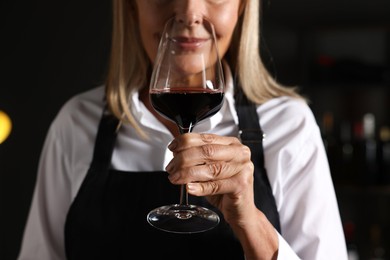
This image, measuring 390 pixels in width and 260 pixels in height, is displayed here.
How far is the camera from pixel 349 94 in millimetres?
3055

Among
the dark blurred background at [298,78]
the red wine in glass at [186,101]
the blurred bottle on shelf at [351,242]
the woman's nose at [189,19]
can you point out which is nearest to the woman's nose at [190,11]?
the woman's nose at [189,19]

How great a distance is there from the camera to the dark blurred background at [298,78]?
2.89 meters

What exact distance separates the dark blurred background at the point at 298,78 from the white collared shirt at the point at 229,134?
0.93m

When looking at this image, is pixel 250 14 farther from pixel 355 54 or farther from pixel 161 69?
pixel 355 54

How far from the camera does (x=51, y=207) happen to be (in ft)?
5.51

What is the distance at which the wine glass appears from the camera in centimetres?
113

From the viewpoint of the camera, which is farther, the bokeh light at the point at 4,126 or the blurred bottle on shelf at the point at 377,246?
the bokeh light at the point at 4,126

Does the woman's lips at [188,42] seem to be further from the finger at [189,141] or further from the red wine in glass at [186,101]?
the finger at [189,141]

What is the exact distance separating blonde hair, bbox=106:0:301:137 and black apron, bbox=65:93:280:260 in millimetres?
111

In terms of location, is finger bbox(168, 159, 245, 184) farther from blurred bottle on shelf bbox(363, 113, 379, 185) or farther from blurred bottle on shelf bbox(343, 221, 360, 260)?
blurred bottle on shelf bbox(363, 113, 379, 185)

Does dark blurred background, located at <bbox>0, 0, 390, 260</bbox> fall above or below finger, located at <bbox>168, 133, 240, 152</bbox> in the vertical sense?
Answer: below

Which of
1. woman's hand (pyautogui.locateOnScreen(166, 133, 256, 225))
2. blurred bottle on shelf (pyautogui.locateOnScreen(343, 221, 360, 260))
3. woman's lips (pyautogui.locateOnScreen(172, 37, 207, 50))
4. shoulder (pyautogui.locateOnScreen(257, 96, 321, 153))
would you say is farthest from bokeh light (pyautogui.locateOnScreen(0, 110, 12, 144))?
Result: woman's hand (pyautogui.locateOnScreen(166, 133, 256, 225))

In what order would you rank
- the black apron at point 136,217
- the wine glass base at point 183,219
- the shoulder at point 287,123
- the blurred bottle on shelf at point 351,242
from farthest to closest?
the blurred bottle on shelf at point 351,242, the shoulder at point 287,123, the black apron at point 136,217, the wine glass base at point 183,219

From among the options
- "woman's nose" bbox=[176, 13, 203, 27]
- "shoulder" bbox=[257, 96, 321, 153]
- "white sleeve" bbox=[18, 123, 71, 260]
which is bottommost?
"white sleeve" bbox=[18, 123, 71, 260]
